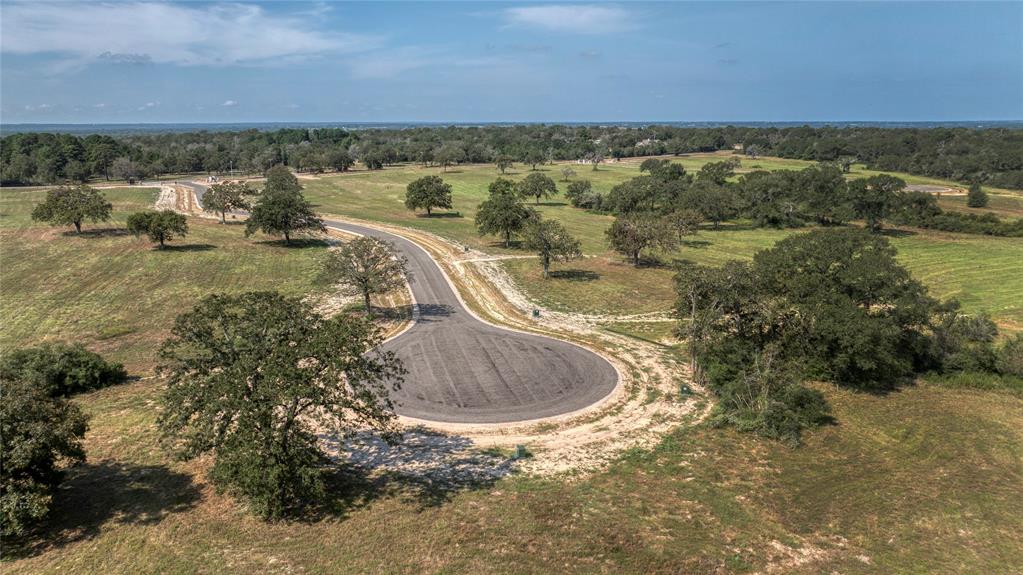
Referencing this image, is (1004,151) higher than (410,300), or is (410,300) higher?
(1004,151)

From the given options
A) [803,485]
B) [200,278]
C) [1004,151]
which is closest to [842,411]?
[803,485]

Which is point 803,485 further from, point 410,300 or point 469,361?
point 410,300

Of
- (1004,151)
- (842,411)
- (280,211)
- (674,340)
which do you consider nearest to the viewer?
(842,411)

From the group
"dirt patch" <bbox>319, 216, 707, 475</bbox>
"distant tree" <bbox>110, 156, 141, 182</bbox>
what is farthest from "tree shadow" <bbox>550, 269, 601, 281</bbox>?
"distant tree" <bbox>110, 156, 141, 182</bbox>

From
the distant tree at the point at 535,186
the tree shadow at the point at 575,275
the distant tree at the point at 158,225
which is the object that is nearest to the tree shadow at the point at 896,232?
the tree shadow at the point at 575,275

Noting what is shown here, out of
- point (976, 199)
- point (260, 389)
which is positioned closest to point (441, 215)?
point (260, 389)
